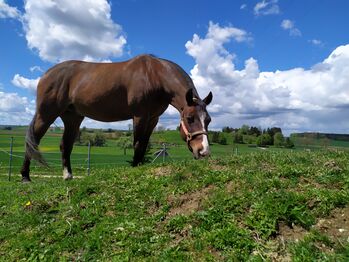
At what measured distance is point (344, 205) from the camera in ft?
13.3

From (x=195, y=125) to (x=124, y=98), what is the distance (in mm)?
1805

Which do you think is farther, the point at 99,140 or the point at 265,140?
the point at 99,140

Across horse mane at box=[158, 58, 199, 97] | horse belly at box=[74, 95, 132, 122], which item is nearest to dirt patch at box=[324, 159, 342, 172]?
horse mane at box=[158, 58, 199, 97]

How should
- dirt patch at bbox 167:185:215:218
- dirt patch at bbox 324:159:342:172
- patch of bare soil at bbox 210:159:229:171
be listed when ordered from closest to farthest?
dirt patch at bbox 167:185:215:218, dirt patch at bbox 324:159:342:172, patch of bare soil at bbox 210:159:229:171

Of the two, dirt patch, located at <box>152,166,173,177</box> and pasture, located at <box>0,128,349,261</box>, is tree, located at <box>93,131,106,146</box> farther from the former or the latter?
pasture, located at <box>0,128,349,261</box>

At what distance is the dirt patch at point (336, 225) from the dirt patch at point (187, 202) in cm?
146

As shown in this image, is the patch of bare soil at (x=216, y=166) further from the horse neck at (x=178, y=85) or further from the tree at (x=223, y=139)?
the tree at (x=223, y=139)

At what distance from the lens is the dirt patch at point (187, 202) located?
15.2ft

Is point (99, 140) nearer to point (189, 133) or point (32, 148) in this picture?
point (32, 148)

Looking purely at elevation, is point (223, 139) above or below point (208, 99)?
below

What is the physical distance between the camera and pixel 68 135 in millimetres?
9477

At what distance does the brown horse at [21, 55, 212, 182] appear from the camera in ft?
22.5

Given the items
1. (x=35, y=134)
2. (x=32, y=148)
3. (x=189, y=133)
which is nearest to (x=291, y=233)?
(x=189, y=133)

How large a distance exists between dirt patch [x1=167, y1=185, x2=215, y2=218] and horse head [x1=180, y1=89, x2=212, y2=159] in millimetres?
1611
